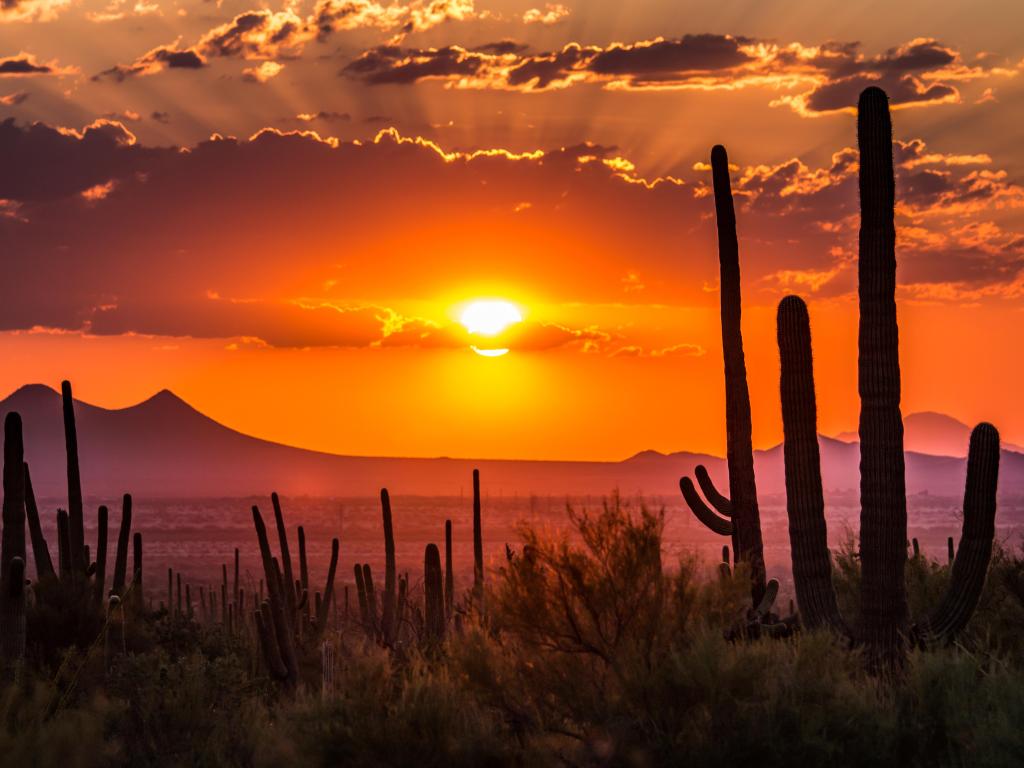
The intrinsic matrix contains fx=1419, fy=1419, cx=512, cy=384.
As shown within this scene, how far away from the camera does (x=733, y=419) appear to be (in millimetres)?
26000

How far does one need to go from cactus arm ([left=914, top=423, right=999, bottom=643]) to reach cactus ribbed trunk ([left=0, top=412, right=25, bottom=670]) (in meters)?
14.6

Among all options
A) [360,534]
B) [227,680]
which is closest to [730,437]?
[227,680]

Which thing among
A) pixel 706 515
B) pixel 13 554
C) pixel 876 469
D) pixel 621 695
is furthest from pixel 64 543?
pixel 621 695

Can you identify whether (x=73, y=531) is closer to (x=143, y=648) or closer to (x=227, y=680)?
(x=143, y=648)

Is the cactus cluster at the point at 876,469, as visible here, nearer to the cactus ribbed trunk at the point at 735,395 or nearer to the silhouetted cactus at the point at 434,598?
the cactus ribbed trunk at the point at 735,395

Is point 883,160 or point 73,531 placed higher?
point 883,160

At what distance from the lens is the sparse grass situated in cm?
1414

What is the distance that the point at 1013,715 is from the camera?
14.0 m

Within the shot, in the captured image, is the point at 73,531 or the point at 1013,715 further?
the point at 73,531

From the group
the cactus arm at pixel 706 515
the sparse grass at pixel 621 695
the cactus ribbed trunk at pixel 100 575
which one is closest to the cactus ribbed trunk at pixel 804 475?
the sparse grass at pixel 621 695

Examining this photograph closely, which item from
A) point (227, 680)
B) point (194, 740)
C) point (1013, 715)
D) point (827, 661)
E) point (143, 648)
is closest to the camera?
point (1013, 715)

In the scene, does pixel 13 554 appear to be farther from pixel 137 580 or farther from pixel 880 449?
pixel 880 449

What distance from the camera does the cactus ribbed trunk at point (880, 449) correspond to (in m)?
20.3

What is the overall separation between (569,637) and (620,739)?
1.52 m
